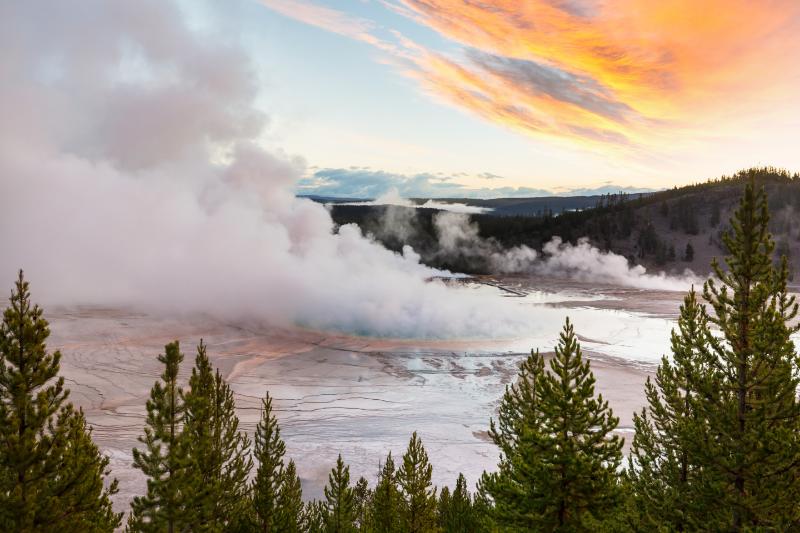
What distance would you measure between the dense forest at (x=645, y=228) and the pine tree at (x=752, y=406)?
4347 inches

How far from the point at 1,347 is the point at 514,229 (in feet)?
448

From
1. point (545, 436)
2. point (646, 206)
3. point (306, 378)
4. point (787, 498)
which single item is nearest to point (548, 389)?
point (545, 436)

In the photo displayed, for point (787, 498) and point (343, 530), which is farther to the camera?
point (343, 530)

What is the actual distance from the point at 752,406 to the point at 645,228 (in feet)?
417

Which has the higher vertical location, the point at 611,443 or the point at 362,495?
the point at 611,443

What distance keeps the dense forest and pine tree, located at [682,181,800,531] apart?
362ft

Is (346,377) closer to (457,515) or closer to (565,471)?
(457,515)

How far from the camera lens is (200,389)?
13.7m

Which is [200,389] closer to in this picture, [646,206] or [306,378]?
[306,378]

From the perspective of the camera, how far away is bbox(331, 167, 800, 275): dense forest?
11173cm

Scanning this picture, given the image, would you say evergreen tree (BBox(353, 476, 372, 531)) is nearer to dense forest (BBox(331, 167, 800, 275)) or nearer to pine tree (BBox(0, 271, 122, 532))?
pine tree (BBox(0, 271, 122, 532))

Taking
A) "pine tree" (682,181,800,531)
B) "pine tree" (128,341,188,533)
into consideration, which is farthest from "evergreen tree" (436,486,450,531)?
"pine tree" (682,181,800,531)

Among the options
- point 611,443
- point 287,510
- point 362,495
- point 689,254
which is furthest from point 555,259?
point 611,443

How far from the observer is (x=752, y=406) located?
8836 mm
